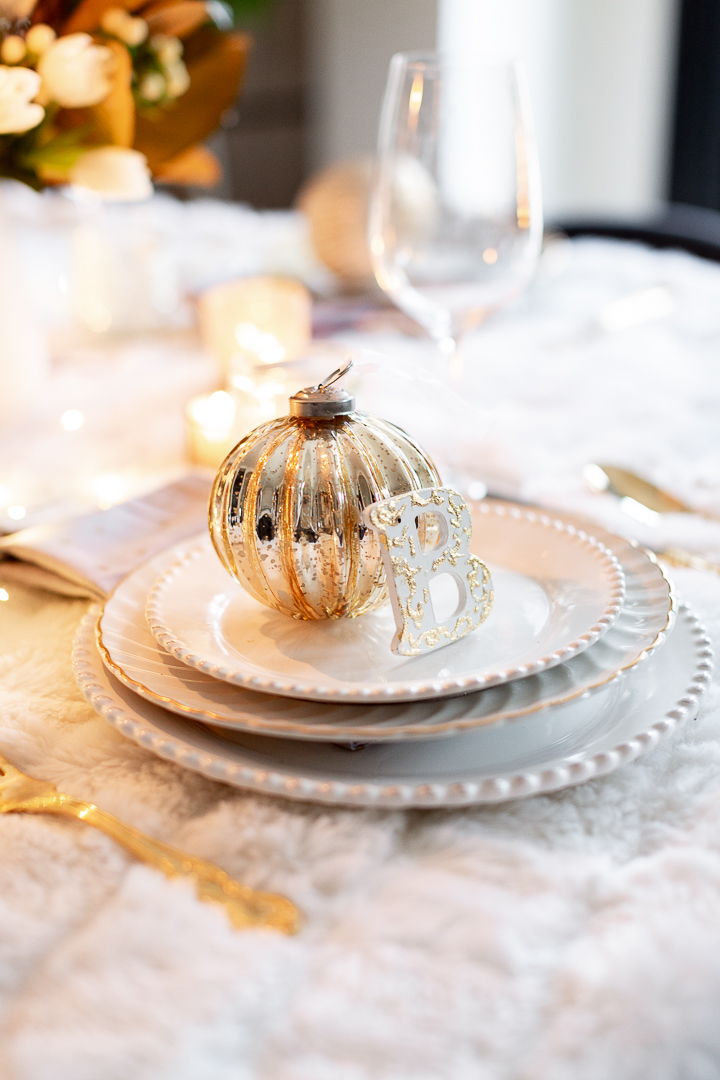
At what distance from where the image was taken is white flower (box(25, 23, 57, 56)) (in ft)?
2.24

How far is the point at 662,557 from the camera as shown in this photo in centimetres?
54

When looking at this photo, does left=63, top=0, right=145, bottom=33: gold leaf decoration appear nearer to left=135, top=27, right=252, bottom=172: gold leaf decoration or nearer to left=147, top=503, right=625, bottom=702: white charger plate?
left=135, top=27, right=252, bottom=172: gold leaf decoration

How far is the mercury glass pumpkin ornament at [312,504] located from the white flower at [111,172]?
424 mm

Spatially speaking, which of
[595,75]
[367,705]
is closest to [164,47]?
[367,705]

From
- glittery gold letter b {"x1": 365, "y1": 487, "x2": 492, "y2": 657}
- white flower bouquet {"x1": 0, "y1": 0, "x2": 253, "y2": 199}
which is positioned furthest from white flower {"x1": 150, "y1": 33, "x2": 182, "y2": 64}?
glittery gold letter b {"x1": 365, "y1": 487, "x2": 492, "y2": 657}

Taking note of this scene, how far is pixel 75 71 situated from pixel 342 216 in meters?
0.45

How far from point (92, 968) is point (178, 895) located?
3 centimetres

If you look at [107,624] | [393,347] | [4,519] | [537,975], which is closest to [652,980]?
[537,975]

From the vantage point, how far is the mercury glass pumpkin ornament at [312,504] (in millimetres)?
382

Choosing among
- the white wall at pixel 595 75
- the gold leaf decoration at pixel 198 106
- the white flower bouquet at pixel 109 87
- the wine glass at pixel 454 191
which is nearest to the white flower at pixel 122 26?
the white flower bouquet at pixel 109 87

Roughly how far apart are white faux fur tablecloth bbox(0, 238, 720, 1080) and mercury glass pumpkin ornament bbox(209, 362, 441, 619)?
0.09 m

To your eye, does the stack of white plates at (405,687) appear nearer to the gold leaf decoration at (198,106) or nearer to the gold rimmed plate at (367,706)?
the gold rimmed plate at (367,706)

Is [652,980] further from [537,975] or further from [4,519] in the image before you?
[4,519]

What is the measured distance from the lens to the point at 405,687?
0.33 meters
